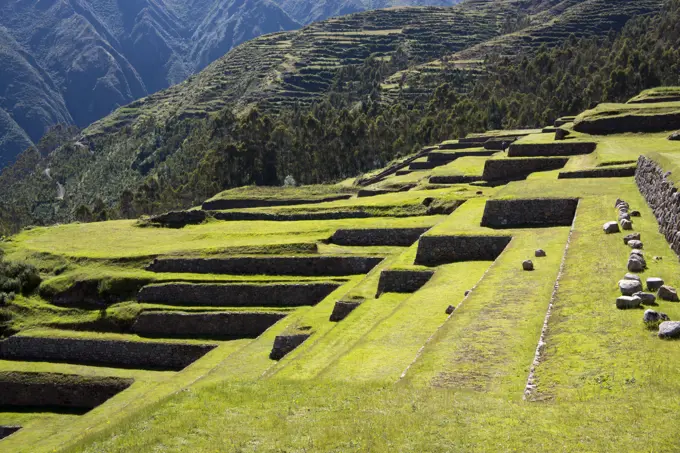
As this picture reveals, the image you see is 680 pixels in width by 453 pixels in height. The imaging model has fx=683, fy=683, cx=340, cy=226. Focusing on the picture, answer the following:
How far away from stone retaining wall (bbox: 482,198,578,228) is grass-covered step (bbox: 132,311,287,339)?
1084cm

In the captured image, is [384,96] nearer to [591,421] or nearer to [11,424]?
[11,424]

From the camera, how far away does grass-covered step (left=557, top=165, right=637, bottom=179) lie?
33875 mm

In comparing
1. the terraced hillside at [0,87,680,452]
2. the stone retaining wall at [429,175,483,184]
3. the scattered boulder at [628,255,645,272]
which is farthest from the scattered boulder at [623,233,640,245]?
the stone retaining wall at [429,175,483,184]

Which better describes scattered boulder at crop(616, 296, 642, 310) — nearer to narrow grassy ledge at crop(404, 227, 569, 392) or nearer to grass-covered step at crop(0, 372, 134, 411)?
narrow grassy ledge at crop(404, 227, 569, 392)

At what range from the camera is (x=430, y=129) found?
98.1m

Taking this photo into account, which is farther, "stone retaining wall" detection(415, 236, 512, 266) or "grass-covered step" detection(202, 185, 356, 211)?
"grass-covered step" detection(202, 185, 356, 211)

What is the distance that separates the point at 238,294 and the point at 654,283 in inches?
894

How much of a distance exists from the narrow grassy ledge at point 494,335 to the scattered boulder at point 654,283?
256 cm

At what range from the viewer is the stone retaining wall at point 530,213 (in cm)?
2788

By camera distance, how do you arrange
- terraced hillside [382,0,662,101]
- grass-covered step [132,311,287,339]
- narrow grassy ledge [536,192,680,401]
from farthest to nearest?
terraced hillside [382,0,662,101] < grass-covered step [132,311,287,339] < narrow grassy ledge [536,192,680,401]

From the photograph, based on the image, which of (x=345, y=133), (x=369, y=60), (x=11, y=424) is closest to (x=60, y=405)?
(x=11, y=424)

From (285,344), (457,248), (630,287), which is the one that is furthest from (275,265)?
(630,287)

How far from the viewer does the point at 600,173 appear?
34.4 m

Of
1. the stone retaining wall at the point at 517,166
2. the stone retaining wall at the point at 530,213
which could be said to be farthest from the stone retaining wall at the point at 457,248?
the stone retaining wall at the point at 517,166
